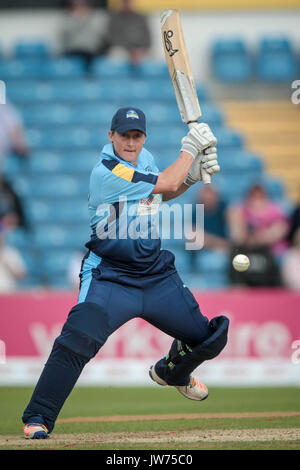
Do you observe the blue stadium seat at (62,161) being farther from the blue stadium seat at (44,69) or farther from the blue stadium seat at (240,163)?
the blue stadium seat at (240,163)

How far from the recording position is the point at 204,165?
5.86m

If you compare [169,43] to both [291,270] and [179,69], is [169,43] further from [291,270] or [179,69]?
[291,270]

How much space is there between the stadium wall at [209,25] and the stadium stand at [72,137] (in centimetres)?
49

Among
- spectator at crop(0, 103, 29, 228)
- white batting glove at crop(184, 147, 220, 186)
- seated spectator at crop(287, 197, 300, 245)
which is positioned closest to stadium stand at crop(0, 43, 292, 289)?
spectator at crop(0, 103, 29, 228)

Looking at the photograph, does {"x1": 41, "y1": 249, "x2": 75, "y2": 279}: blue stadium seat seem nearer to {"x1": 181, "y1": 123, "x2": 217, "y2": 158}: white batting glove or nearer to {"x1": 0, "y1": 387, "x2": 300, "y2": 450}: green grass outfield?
{"x1": 0, "y1": 387, "x2": 300, "y2": 450}: green grass outfield

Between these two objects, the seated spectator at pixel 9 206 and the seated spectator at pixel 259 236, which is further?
the seated spectator at pixel 9 206

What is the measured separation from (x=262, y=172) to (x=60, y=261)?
12.4 ft

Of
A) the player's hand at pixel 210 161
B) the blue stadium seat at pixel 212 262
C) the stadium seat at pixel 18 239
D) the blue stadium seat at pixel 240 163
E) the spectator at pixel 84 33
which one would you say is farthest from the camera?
the spectator at pixel 84 33

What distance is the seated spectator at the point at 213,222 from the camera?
11.0 m

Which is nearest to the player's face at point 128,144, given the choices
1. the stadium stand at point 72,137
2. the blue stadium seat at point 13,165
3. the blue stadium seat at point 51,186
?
the stadium stand at point 72,137

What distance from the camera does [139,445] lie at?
5.14m

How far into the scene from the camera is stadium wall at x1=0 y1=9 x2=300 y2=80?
47.7ft

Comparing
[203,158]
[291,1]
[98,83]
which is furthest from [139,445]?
[291,1]

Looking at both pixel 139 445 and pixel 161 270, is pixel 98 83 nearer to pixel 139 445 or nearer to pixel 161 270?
pixel 161 270
